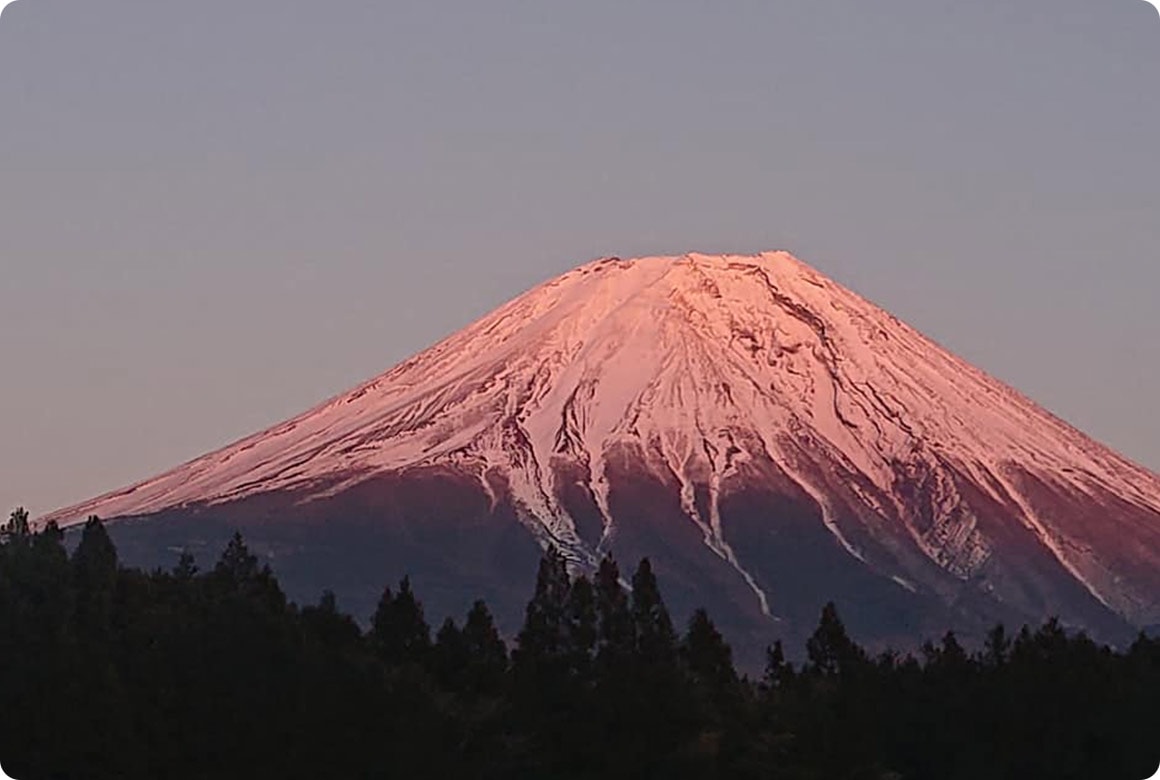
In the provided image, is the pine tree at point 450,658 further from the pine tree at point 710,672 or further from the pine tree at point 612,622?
the pine tree at point 710,672

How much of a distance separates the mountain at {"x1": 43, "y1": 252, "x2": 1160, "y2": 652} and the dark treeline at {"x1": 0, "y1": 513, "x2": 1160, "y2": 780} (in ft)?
273

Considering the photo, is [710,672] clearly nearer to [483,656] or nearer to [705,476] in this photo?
[483,656]

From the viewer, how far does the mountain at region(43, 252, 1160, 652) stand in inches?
5300

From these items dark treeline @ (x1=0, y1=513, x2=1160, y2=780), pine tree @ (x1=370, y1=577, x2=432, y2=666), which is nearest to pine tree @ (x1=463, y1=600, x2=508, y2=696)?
dark treeline @ (x1=0, y1=513, x2=1160, y2=780)

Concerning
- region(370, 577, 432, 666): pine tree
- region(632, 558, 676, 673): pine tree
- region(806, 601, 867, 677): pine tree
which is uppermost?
region(370, 577, 432, 666): pine tree

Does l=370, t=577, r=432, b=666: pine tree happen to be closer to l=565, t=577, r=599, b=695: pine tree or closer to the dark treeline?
the dark treeline

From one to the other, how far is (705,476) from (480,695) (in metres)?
99.6

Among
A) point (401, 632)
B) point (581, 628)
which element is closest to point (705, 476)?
point (401, 632)

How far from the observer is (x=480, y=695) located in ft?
139

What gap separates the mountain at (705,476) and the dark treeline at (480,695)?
8322 centimetres

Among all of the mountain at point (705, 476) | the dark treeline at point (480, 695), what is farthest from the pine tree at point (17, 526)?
the mountain at point (705, 476)

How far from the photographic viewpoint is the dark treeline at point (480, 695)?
3606 cm

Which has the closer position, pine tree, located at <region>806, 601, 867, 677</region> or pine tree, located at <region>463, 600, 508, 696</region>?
pine tree, located at <region>463, 600, 508, 696</region>

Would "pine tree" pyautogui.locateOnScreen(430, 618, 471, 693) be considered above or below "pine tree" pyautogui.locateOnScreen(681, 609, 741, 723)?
above
